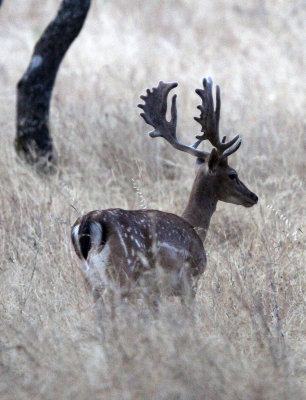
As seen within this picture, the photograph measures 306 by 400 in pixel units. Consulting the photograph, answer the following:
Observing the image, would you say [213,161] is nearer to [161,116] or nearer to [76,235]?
[161,116]

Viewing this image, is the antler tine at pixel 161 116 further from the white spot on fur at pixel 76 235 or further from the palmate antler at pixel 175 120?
the white spot on fur at pixel 76 235

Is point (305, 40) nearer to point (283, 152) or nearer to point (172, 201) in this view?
point (283, 152)

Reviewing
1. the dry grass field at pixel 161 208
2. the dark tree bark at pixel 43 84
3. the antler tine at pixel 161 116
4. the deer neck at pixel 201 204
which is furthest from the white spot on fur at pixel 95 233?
the dark tree bark at pixel 43 84

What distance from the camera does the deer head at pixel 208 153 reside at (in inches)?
217

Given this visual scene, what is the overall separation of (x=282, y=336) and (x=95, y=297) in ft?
3.39

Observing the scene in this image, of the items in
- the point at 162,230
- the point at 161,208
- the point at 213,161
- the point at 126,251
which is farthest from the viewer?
the point at 161,208

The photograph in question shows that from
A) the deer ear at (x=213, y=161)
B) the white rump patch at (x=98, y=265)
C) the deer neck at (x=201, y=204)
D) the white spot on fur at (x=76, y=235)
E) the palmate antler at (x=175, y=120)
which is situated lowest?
the white rump patch at (x=98, y=265)

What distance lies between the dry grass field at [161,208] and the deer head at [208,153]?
371mm

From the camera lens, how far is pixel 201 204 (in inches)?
222

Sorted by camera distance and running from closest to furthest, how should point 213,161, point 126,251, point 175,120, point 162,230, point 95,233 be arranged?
point 95,233
point 126,251
point 162,230
point 213,161
point 175,120

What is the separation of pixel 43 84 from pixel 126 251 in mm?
3630

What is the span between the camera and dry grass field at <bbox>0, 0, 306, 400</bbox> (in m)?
3.61

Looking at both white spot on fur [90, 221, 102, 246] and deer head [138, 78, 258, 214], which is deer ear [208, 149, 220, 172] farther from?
white spot on fur [90, 221, 102, 246]

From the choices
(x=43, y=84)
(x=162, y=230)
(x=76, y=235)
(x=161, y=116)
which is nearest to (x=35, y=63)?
(x=43, y=84)
